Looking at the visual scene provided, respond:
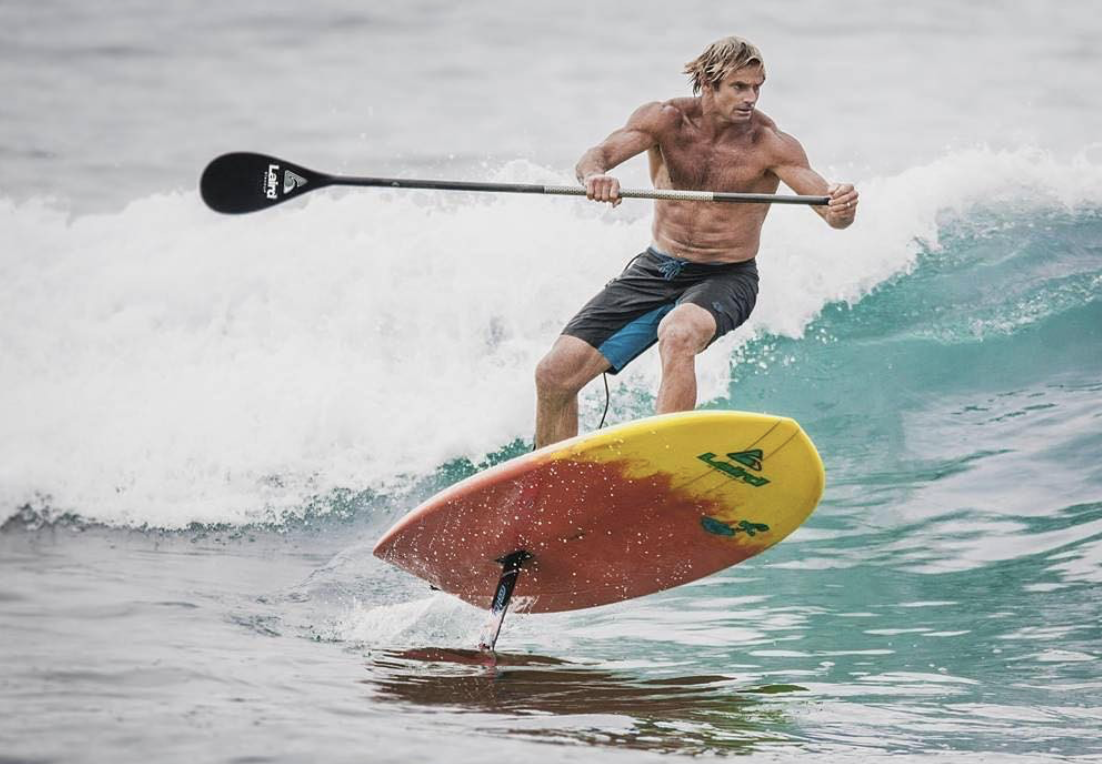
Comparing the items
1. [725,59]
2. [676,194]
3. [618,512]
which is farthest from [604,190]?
[618,512]

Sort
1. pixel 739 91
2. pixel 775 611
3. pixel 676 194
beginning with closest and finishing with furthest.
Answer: pixel 676 194, pixel 739 91, pixel 775 611

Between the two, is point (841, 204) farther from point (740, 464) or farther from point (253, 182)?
point (253, 182)

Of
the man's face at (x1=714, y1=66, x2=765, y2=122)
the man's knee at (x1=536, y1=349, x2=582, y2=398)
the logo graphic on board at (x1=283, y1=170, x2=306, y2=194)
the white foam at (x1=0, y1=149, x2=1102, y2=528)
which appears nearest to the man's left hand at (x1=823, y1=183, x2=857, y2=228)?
the man's face at (x1=714, y1=66, x2=765, y2=122)

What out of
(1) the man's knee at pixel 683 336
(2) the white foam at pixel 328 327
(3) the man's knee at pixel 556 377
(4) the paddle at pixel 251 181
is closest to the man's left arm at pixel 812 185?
(1) the man's knee at pixel 683 336

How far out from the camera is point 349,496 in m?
8.56

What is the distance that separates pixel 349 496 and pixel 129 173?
946 cm

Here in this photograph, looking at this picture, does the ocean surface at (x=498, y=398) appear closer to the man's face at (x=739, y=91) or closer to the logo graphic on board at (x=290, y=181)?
the logo graphic on board at (x=290, y=181)

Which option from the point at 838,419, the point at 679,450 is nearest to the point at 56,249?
the point at 838,419

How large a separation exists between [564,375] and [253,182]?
149 cm

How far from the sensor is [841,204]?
4859 mm

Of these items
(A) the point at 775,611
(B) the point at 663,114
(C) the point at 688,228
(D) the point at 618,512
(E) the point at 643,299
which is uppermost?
(B) the point at 663,114

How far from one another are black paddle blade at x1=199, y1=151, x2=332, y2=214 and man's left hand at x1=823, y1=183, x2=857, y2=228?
199 centimetres

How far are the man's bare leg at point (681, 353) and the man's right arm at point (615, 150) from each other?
512 mm

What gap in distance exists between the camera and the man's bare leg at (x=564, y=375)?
17.8 ft
